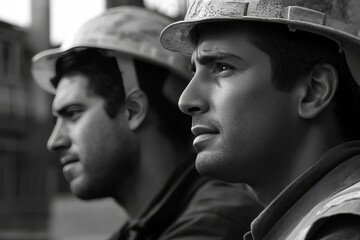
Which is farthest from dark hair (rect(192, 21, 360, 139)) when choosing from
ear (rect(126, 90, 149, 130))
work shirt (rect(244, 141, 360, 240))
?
ear (rect(126, 90, 149, 130))

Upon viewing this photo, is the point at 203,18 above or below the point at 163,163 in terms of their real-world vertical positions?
above

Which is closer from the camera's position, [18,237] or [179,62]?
[179,62]

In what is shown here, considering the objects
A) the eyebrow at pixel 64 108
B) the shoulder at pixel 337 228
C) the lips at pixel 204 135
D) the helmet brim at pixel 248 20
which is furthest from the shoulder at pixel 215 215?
the shoulder at pixel 337 228

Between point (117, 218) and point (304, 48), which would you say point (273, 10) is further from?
point (117, 218)

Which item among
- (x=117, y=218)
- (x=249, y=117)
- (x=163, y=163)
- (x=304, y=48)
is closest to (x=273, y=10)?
(x=304, y=48)

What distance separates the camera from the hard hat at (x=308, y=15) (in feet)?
7.57

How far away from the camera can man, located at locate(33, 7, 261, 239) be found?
3.58 metres

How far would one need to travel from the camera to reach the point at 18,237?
18.3m

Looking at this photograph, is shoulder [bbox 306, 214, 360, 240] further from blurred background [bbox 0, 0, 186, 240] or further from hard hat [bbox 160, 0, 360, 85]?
blurred background [bbox 0, 0, 186, 240]

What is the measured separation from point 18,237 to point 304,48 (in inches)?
654

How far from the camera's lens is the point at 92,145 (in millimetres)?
3604

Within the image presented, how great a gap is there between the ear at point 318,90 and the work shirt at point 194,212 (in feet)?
3.34

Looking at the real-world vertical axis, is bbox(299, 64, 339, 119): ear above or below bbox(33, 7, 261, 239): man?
above

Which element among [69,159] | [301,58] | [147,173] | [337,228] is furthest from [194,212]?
[337,228]
